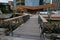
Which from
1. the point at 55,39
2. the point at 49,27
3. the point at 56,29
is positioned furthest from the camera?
the point at 56,29

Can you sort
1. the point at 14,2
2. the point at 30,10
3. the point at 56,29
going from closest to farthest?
the point at 56,29, the point at 30,10, the point at 14,2

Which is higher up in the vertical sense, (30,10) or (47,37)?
(47,37)

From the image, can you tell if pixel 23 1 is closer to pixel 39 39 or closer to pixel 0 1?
pixel 0 1

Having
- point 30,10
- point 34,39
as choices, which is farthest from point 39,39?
point 30,10

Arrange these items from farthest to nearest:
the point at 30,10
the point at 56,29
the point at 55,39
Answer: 1. the point at 30,10
2. the point at 56,29
3. the point at 55,39

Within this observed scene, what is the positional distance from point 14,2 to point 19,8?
35.9 ft

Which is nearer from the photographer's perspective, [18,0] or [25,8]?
[25,8]

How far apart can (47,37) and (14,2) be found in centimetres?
5355

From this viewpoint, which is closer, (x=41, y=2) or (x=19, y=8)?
(x=19, y=8)

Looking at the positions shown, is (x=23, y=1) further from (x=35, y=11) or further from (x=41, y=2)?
(x=35, y=11)

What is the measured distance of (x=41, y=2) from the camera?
212 ft

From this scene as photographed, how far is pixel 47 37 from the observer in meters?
8.26

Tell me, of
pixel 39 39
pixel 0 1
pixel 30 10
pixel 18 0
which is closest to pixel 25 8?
pixel 30 10

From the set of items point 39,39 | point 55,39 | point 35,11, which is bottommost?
point 35,11
